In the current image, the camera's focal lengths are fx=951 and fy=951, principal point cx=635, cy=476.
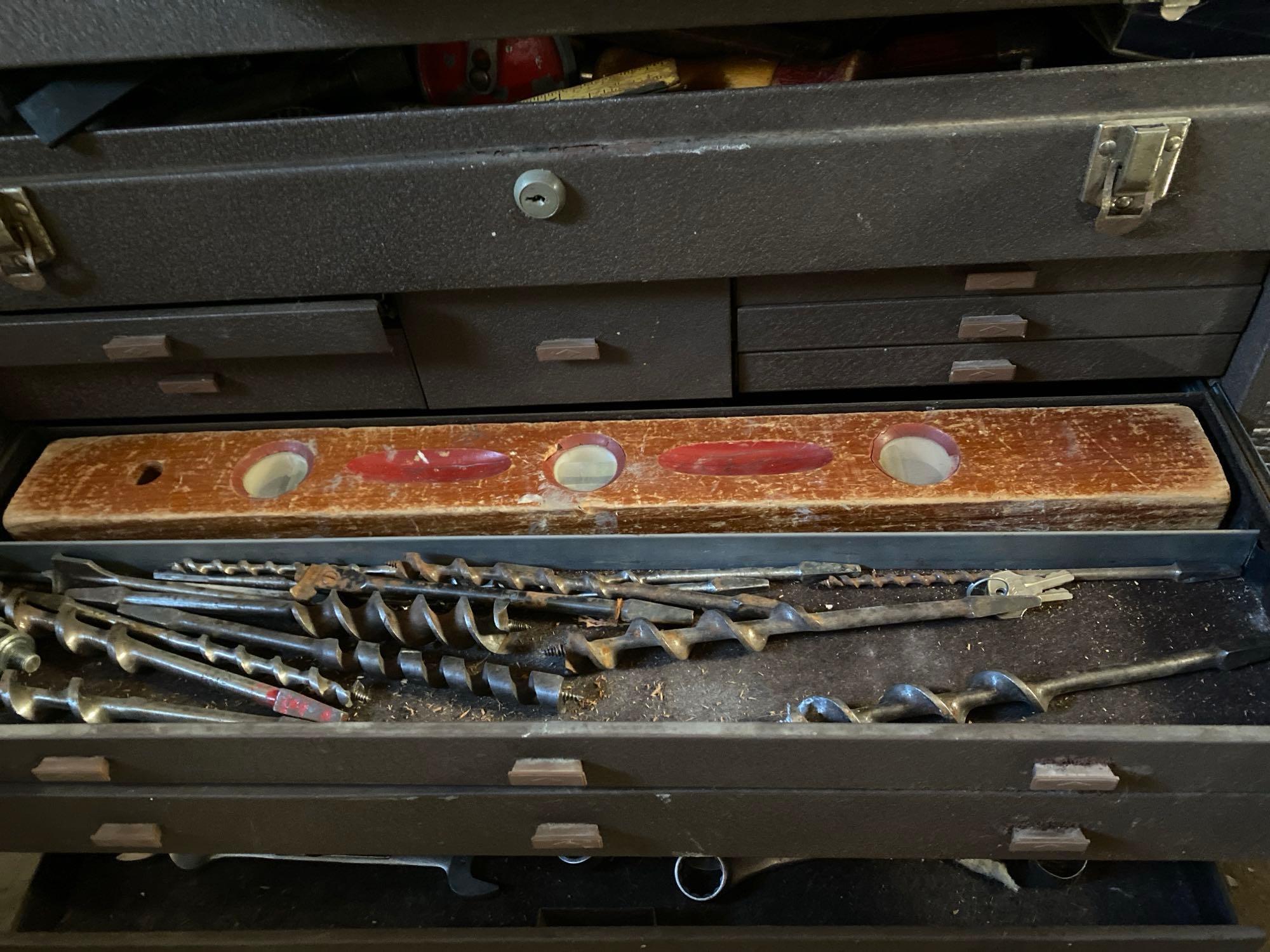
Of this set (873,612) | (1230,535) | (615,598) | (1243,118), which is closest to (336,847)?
(615,598)

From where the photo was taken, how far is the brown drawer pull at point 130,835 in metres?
1.12

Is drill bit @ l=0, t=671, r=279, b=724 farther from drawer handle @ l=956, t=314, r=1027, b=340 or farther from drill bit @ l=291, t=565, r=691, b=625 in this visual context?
drawer handle @ l=956, t=314, r=1027, b=340

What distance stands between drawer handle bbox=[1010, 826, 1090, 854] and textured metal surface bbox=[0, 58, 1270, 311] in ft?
2.01

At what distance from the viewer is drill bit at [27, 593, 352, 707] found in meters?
1.06

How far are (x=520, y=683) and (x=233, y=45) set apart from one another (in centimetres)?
69

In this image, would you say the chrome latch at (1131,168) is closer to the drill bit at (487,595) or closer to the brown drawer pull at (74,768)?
the drill bit at (487,595)

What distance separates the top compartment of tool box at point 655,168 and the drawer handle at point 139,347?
0.05m

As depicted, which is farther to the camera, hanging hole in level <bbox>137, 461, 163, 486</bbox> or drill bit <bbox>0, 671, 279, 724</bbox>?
hanging hole in level <bbox>137, 461, 163, 486</bbox>

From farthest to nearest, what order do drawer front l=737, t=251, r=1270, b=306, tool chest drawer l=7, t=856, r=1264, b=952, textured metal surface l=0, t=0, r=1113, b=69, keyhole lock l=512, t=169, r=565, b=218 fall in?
tool chest drawer l=7, t=856, r=1264, b=952
drawer front l=737, t=251, r=1270, b=306
keyhole lock l=512, t=169, r=565, b=218
textured metal surface l=0, t=0, r=1113, b=69

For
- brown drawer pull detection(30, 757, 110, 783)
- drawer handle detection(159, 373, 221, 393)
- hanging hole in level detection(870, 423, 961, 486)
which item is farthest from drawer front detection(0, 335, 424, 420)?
hanging hole in level detection(870, 423, 961, 486)

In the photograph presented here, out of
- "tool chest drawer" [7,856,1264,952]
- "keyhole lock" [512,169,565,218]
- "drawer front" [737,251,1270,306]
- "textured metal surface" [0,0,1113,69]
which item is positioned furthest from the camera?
"tool chest drawer" [7,856,1264,952]

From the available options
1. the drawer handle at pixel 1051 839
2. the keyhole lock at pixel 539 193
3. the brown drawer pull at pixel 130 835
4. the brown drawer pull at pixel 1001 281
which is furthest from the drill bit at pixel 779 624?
the brown drawer pull at pixel 130 835

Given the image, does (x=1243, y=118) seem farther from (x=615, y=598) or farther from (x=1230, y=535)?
(x=615, y=598)

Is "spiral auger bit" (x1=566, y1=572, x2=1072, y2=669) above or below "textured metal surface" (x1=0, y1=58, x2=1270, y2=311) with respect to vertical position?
below
